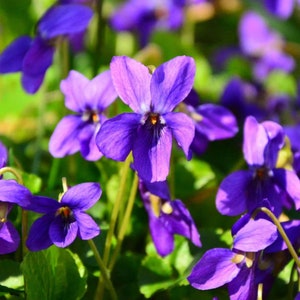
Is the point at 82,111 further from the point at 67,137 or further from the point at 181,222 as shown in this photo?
the point at 181,222

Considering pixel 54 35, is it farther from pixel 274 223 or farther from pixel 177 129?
pixel 274 223

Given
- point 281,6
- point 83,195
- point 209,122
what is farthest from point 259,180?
point 281,6

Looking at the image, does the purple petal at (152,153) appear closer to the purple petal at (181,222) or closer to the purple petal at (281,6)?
the purple petal at (181,222)

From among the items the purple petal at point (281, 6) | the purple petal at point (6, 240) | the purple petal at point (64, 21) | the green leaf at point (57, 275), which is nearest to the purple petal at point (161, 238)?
the green leaf at point (57, 275)

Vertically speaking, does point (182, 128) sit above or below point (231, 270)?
above

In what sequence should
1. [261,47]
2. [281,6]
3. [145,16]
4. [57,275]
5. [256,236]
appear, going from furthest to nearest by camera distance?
[261,47] < [145,16] < [281,6] < [57,275] < [256,236]

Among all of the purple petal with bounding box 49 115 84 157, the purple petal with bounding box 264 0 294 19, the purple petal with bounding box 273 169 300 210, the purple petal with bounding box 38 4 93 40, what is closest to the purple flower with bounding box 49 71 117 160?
the purple petal with bounding box 49 115 84 157

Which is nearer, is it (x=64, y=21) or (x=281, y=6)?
(x=64, y=21)

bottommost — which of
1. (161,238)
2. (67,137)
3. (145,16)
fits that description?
(145,16)

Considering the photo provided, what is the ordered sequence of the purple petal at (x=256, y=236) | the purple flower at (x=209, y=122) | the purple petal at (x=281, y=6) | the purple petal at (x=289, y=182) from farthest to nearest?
1. the purple petal at (x=281, y=6)
2. the purple flower at (x=209, y=122)
3. the purple petal at (x=289, y=182)
4. the purple petal at (x=256, y=236)
